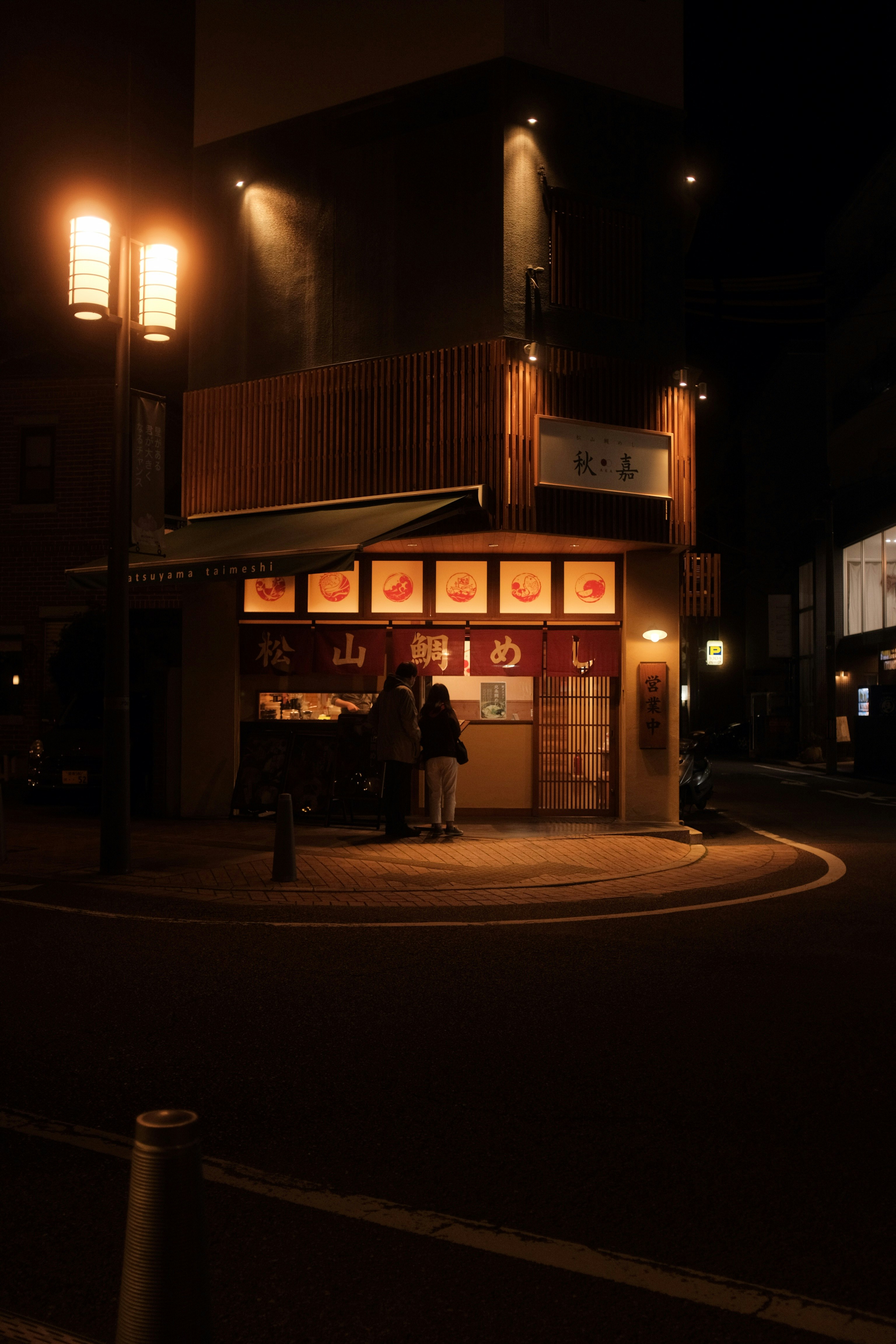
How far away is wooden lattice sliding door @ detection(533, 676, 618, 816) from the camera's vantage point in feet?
51.3

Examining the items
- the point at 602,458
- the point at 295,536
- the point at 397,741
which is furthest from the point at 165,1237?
the point at 602,458

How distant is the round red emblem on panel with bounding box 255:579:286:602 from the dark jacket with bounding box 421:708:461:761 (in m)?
3.31

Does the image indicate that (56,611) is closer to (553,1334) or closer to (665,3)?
(665,3)

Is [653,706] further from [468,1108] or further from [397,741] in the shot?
[468,1108]

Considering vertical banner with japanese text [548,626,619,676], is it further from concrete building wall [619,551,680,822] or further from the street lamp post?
the street lamp post

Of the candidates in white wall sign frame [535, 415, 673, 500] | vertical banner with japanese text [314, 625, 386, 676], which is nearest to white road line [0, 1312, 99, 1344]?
white wall sign frame [535, 415, 673, 500]

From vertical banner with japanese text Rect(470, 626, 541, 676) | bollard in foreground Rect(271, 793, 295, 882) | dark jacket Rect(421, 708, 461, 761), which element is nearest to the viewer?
bollard in foreground Rect(271, 793, 295, 882)

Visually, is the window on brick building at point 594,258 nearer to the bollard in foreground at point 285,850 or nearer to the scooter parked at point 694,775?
the scooter parked at point 694,775

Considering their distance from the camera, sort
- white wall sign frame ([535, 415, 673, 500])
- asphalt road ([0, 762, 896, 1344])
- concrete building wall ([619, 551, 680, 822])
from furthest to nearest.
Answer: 1. concrete building wall ([619, 551, 680, 822])
2. white wall sign frame ([535, 415, 673, 500])
3. asphalt road ([0, 762, 896, 1344])

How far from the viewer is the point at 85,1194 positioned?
3816 millimetres

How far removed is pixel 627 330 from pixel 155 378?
14.7 metres

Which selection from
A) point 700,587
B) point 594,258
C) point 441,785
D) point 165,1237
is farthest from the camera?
point 700,587

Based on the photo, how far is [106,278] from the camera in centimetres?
1112

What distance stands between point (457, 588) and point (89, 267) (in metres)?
6.61
